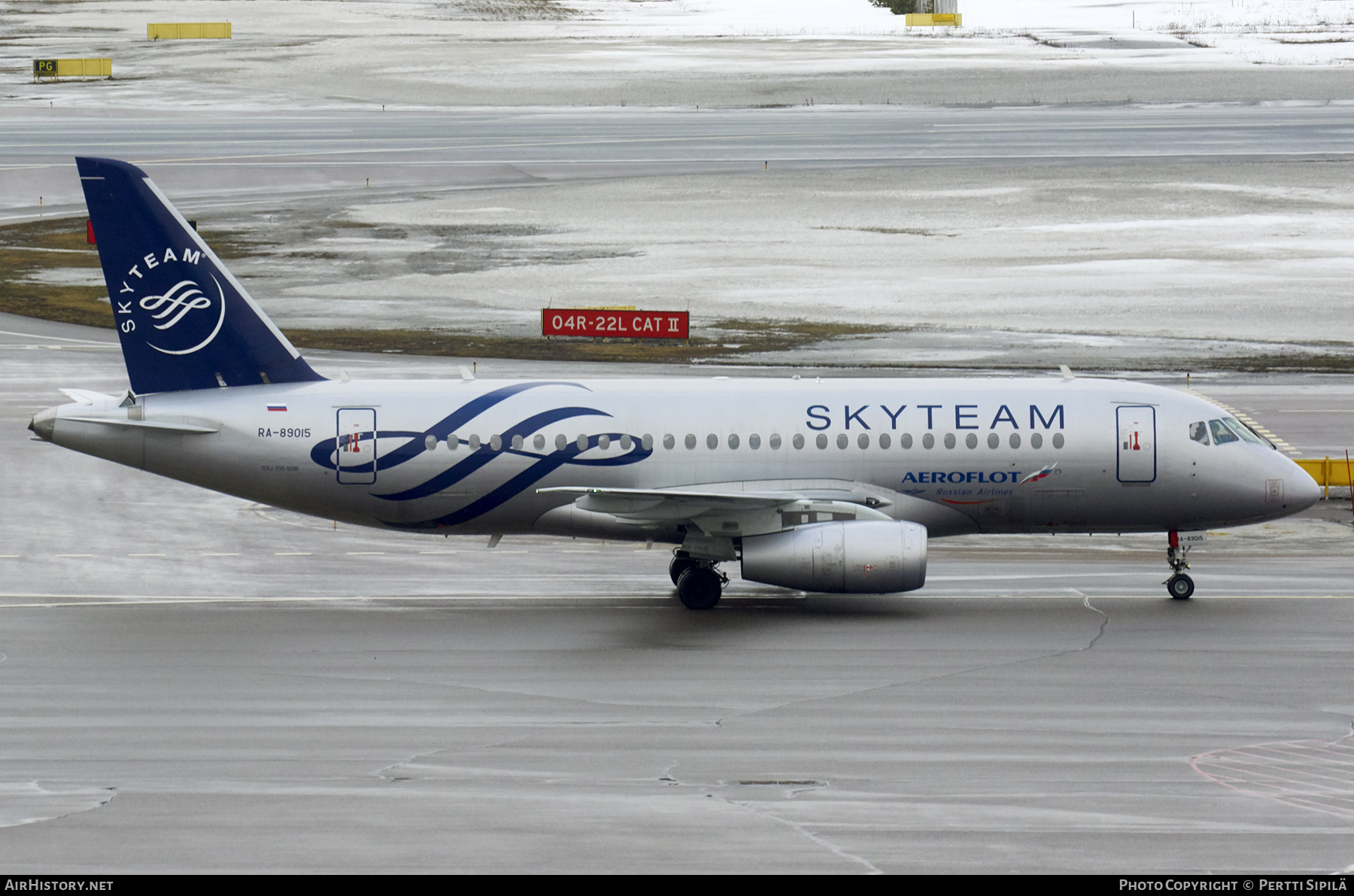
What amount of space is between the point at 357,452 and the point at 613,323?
3232cm

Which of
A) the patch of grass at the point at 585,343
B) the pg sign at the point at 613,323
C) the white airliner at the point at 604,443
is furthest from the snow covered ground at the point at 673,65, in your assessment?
Answer: the white airliner at the point at 604,443

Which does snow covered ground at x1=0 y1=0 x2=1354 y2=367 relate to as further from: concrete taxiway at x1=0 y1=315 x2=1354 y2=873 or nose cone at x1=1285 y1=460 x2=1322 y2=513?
concrete taxiway at x1=0 y1=315 x2=1354 y2=873

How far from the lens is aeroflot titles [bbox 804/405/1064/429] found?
33625 millimetres

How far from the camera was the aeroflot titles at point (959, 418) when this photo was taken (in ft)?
110

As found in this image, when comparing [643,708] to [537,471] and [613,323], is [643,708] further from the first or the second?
[613,323]

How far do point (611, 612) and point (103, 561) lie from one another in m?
12.7

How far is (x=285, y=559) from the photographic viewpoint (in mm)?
38906

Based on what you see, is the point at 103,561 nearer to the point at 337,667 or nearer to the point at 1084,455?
the point at 337,667

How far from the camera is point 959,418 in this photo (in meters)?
33.7

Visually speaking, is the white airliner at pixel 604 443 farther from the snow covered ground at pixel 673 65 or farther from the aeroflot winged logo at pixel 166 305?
the snow covered ground at pixel 673 65

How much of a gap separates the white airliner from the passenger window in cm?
4

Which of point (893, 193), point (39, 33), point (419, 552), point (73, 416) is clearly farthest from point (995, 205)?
point (39, 33)

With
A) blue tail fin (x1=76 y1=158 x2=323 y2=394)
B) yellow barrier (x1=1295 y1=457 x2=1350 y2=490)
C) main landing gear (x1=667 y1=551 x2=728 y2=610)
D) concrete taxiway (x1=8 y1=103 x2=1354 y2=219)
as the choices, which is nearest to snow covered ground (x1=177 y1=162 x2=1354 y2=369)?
concrete taxiway (x1=8 y1=103 x2=1354 y2=219)

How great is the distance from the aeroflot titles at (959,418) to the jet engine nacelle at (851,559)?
7.85 feet
